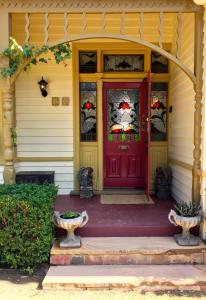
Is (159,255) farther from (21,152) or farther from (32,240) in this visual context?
(21,152)

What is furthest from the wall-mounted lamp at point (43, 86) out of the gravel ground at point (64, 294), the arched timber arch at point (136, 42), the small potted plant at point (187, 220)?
the gravel ground at point (64, 294)

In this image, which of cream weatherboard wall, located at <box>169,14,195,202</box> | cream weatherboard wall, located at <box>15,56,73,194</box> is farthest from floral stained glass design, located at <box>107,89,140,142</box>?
cream weatherboard wall, located at <box>15,56,73,194</box>

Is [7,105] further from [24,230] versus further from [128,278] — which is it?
[128,278]

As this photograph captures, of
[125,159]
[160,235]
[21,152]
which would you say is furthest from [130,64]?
[160,235]

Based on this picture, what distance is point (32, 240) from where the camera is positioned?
3551mm

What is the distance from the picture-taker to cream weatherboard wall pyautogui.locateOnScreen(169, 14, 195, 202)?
4422mm

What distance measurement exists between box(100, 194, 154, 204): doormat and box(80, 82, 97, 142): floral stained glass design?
3.56 feet

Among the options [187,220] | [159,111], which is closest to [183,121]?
[159,111]

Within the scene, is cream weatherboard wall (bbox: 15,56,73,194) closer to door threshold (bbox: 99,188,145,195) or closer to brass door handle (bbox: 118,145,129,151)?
door threshold (bbox: 99,188,145,195)

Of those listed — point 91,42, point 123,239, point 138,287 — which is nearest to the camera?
point 138,287

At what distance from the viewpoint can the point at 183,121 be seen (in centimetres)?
485

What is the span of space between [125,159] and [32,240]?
279 cm

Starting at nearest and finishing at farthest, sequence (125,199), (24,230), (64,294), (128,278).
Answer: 1. (64,294)
2. (128,278)
3. (24,230)
4. (125,199)

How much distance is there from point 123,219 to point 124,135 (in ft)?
6.64
